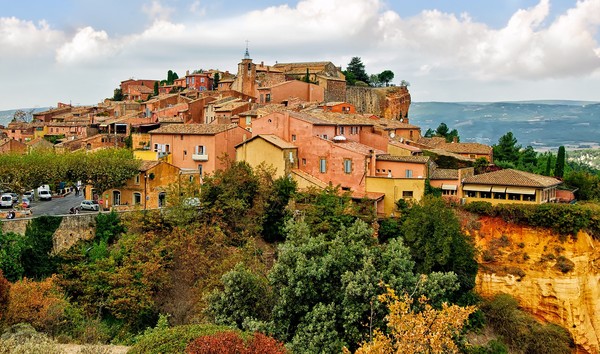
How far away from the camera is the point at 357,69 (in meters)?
86.4

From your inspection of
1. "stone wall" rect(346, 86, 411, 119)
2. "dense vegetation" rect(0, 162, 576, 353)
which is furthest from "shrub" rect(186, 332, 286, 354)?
"stone wall" rect(346, 86, 411, 119)

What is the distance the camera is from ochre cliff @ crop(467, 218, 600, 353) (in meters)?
33.7

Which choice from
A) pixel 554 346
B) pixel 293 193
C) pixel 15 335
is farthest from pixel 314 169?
pixel 15 335

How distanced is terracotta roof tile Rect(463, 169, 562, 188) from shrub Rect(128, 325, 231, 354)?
78.0ft

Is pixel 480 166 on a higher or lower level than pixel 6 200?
higher

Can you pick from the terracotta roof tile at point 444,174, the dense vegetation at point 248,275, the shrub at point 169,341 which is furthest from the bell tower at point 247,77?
the shrub at point 169,341

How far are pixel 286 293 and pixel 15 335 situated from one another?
31.1ft

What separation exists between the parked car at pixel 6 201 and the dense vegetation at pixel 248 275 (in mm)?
8456

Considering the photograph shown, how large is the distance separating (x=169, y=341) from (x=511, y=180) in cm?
2596

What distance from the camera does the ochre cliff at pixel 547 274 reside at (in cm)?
3369

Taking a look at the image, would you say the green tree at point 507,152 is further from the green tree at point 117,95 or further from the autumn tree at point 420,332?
the green tree at point 117,95

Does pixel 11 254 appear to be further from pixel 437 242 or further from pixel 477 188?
pixel 477 188

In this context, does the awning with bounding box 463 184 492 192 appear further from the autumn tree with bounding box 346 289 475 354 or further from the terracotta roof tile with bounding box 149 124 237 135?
the autumn tree with bounding box 346 289 475 354

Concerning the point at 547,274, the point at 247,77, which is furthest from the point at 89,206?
the point at 247,77
